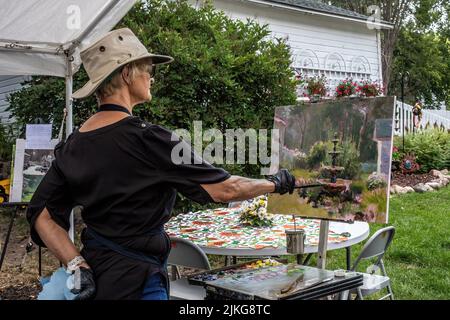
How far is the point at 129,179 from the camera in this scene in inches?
77.1

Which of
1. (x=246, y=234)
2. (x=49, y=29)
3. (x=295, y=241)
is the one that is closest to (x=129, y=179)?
(x=295, y=241)

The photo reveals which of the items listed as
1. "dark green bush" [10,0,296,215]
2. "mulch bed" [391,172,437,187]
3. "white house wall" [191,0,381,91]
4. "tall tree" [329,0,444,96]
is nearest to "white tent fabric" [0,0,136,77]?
"dark green bush" [10,0,296,215]

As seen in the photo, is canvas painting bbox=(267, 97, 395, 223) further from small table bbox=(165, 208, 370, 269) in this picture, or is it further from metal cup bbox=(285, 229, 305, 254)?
small table bbox=(165, 208, 370, 269)

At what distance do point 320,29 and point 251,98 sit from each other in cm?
786

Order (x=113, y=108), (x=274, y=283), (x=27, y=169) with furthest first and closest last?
(x=27, y=169) → (x=274, y=283) → (x=113, y=108)

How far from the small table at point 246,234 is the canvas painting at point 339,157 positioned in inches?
11.8

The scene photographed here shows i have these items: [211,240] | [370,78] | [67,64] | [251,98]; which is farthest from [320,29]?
[211,240]

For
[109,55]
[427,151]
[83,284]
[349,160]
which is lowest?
[427,151]

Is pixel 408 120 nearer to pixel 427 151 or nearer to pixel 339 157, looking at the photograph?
pixel 427 151

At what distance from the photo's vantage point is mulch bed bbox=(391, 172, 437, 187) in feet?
35.2

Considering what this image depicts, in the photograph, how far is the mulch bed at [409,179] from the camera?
35.2 feet

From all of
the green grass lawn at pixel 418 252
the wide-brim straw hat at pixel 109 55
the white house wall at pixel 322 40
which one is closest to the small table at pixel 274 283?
the wide-brim straw hat at pixel 109 55

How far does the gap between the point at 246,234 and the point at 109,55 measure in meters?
1.88

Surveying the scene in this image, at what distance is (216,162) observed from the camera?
250 inches
